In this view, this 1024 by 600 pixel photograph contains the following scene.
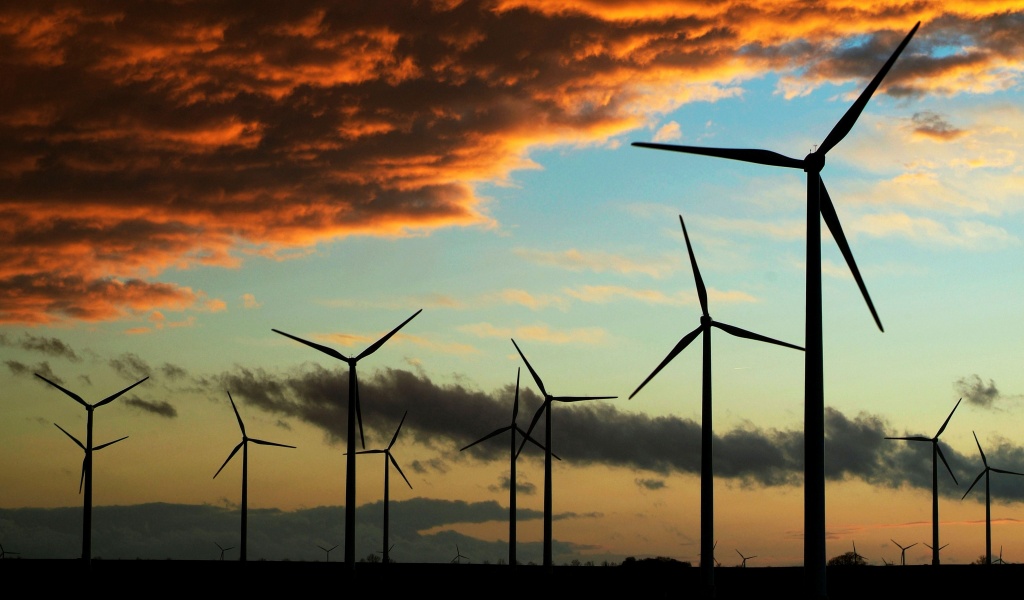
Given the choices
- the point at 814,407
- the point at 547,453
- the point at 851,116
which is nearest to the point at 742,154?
the point at 851,116

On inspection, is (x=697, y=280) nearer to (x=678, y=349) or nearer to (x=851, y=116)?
(x=678, y=349)

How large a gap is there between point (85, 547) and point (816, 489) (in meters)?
94.9

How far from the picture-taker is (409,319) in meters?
104

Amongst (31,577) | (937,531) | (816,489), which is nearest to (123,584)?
(31,577)

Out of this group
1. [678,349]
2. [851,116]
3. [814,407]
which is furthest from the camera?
[678,349]

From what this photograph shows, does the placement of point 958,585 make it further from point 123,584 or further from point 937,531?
point 123,584

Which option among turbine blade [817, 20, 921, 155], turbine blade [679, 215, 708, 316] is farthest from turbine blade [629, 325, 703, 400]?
turbine blade [817, 20, 921, 155]

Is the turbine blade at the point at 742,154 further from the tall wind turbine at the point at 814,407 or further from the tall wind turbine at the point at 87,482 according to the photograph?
the tall wind turbine at the point at 87,482

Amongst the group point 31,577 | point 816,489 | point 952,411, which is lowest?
point 31,577

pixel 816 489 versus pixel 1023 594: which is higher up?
pixel 816 489

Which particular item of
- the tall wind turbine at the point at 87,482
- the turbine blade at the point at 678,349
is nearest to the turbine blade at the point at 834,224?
the turbine blade at the point at 678,349

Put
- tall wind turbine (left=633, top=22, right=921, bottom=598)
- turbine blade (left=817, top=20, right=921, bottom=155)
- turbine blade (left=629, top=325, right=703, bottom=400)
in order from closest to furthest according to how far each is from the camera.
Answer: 1. tall wind turbine (left=633, top=22, right=921, bottom=598)
2. turbine blade (left=817, top=20, right=921, bottom=155)
3. turbine blade (left=629, top=325, right=703, bottom=400)

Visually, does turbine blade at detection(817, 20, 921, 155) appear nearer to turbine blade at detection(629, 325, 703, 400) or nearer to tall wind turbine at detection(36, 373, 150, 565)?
turbine blade at detection(629, 325, 703, 400)

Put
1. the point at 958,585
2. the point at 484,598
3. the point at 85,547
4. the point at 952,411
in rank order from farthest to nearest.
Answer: the point at 952,411 → the point at 85,547 → the point at 958,585 → the point at 484,598
